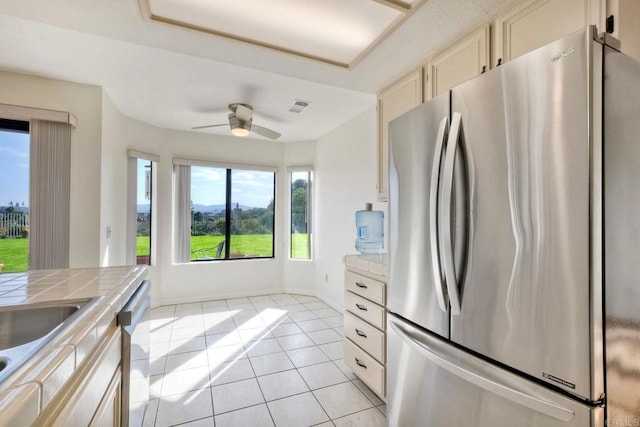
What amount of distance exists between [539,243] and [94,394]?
1486 millimetres

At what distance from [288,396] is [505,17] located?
270 cm

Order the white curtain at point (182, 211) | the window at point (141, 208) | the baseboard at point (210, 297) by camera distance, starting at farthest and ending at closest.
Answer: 1. the white curtain at point (182, 211)
2. the baseboard at point (210, 297)
3. the window at point (141, 208)

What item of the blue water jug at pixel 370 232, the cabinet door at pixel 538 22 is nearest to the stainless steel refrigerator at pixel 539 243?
the cabinet door at pixel 538 22

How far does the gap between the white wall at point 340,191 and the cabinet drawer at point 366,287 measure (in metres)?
1.04

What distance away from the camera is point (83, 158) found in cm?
273

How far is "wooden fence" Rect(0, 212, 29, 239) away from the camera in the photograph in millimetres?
2578

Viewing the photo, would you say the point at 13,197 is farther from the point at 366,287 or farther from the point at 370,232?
the point at 370,232

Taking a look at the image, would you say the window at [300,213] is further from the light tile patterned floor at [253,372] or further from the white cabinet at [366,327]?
the white cabinet at [366,327]

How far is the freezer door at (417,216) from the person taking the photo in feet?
4.14

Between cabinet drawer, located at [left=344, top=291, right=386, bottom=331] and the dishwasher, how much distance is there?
1.39 meters

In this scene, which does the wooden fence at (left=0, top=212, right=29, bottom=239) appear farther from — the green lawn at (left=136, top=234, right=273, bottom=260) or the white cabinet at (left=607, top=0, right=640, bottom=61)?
the white cabinet at (left=607, top=0, right=640, bottom=61)

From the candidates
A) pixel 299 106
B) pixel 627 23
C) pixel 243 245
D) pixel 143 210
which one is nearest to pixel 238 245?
pixel 243 245

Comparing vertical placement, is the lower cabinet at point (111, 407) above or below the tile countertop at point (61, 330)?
below

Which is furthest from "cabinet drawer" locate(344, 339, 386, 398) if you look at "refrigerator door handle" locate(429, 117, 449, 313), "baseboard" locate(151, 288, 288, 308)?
"baseboard" locate(151, 288, 288, 308)
